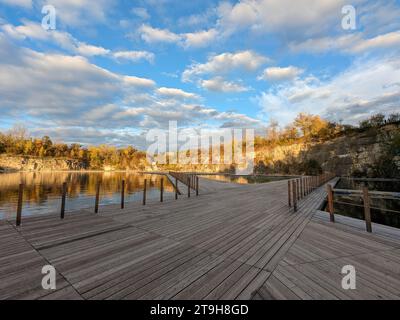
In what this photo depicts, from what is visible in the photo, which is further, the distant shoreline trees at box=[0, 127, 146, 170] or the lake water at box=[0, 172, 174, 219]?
the distant shoreline trees at box=[0, 127, 146, 170]

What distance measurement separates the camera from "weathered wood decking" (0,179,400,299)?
2023 millimetres

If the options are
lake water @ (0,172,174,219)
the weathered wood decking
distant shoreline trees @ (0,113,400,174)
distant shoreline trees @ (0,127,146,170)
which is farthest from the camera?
distant shoreline trees @ (0,127,146,170)

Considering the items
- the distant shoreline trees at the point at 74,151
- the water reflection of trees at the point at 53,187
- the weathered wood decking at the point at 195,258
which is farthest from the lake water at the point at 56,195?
the distant shoreline trees at the point at 74,151

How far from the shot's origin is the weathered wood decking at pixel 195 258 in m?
2.02

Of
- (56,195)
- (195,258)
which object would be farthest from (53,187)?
(195,258)

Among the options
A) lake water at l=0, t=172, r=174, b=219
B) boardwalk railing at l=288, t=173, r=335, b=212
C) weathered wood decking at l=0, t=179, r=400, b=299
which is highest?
boardwalk railing at l=288, t=173, r=335, b=212

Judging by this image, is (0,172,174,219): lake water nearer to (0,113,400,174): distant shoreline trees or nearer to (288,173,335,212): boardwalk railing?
(288,173,335,212): boardwalk railing

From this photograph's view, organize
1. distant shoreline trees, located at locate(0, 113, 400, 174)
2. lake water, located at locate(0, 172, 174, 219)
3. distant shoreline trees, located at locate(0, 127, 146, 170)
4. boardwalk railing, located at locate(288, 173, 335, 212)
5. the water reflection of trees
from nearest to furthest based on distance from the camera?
boardwalk railing, located at locate(288, 173, 335, 212) < lake water, located at locate(0, 172, 174, 219) < the water reflection of trees < distant shoreline trees, located at locate(0, 113, 400, 174) < distant shoreline trees, located at locate(0, 127, 146, 170)

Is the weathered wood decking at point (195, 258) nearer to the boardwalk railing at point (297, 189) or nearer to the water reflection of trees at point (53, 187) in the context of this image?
the boardwalk railing at point (297, 189)

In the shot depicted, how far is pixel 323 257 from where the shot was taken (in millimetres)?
2879

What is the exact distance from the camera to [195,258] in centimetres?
280

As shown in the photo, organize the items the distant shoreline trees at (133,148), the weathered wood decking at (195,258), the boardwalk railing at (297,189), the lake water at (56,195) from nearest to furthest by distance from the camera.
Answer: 1. the weathered wood decking at (195,258)
2. the boardwalk railing at (297,189)
3. the lake water at (56,195)
4. the distant shoreline trees at (133,148)

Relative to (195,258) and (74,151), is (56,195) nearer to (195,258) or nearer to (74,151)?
(195,258)

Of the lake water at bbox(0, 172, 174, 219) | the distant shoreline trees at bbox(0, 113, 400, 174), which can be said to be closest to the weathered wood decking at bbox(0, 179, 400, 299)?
the lake water at bbox(0, 172, 174, 219)
